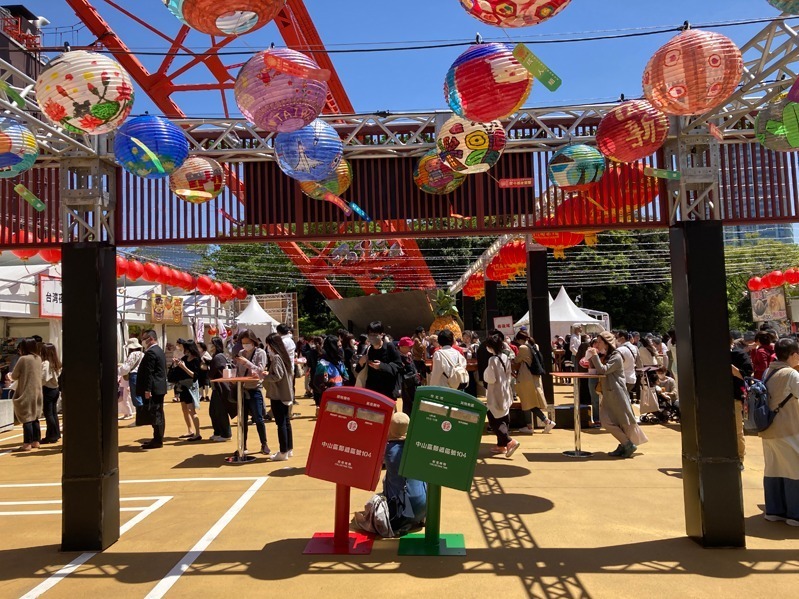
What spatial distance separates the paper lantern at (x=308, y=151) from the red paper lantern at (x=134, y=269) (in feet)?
34.6

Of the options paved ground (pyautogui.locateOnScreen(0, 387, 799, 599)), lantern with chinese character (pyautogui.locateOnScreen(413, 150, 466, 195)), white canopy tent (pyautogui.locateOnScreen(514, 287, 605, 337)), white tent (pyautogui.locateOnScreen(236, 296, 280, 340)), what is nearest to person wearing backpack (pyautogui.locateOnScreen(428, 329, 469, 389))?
paved ground (pyautogui.locateOnScreen(0, 387, 799, 599))

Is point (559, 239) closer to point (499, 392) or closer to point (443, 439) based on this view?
point (499, 392)

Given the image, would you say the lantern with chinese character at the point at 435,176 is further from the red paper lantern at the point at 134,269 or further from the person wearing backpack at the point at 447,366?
the red paper lantern at the point at 134,269

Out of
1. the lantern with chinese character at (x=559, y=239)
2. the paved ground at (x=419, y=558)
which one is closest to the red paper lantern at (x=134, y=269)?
the paved ground at (x=419, y=558)

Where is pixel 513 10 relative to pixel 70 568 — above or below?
above

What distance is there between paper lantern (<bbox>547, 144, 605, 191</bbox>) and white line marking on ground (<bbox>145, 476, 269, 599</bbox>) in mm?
4450

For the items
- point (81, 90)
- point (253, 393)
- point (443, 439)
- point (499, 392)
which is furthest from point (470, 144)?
point (253, 393)

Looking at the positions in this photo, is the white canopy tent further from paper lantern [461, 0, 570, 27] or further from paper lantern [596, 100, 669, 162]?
paper lantern [461, 0, 570, 27]

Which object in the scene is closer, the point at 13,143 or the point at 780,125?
the point at 780,125

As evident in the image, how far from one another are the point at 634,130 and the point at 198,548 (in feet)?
16.5

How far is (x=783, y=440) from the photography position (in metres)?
5.83

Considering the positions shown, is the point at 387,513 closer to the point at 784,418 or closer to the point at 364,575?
the point at 364,575

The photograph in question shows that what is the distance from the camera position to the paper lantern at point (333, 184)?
608cm

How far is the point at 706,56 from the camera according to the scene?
4.54 meters
